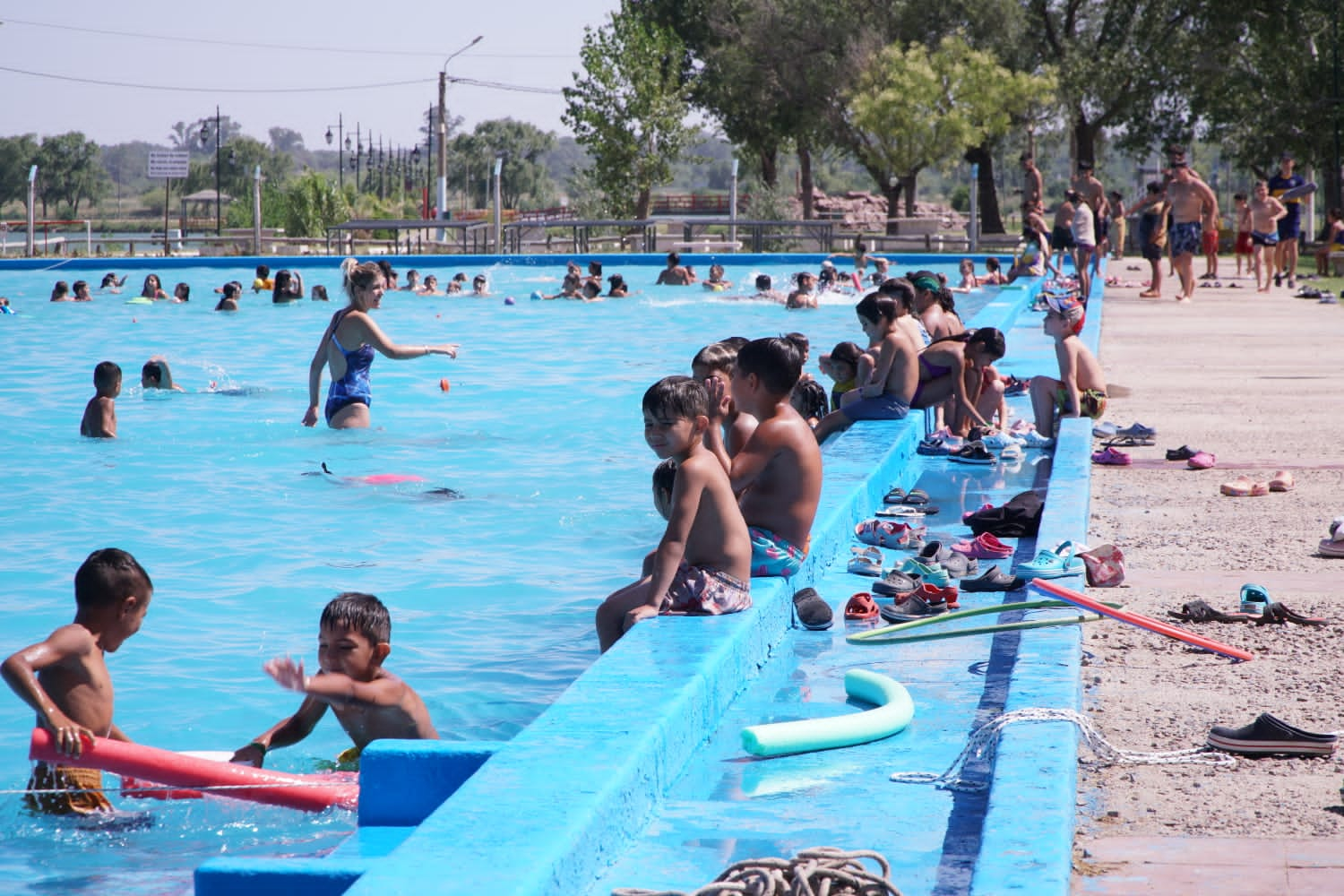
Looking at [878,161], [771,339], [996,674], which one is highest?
[878,161]

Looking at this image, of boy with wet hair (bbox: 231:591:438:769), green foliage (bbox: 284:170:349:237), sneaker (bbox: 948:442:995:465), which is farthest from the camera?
green foliage (bbox: 284:170:349:237)

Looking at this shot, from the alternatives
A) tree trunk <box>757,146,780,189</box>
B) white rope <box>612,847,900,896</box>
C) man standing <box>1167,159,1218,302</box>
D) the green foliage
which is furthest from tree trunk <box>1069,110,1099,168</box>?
white rope <box>612,847,900,896</box>

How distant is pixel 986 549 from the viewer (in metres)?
6.67

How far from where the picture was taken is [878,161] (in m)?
45.1

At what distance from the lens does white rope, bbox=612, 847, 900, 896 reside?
→ 3107 millimetres

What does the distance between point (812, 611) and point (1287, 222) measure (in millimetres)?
19598

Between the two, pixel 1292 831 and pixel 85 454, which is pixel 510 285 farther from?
pixel 1292 831

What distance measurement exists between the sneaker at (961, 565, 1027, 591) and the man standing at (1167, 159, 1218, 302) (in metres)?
14.5

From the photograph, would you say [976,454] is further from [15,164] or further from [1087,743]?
[15,164]

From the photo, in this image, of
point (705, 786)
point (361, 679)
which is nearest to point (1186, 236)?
point (361, 679)

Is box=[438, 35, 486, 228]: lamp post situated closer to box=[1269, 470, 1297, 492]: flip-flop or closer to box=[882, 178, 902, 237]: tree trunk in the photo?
box=[882, 178, 902, 237]: tree trunk

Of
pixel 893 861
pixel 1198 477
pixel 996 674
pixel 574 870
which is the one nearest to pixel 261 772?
pixel 574 870

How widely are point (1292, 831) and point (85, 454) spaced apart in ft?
35.4

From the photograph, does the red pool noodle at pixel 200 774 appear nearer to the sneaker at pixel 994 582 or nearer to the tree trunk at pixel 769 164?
the sneaker at pixel 994 582
